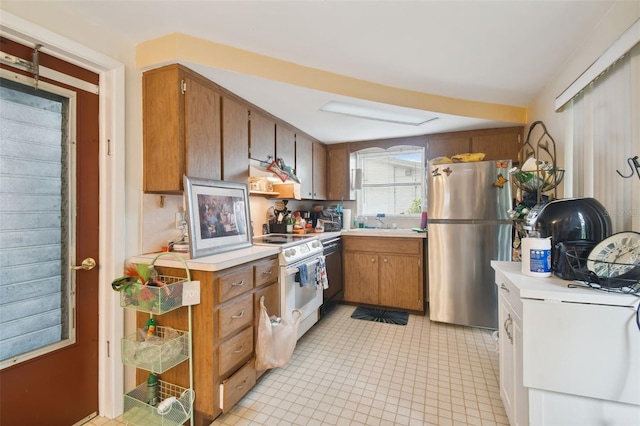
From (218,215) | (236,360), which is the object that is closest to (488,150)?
(218,215)

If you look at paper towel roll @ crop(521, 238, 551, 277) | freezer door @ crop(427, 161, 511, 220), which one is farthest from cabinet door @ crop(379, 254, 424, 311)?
paper towel roll @ crop(521, 238, 551, 277)

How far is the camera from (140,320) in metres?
1.75

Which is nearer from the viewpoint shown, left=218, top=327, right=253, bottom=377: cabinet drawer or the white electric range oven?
left=218, top=327, right=253, bottom=377: cabinet drawer

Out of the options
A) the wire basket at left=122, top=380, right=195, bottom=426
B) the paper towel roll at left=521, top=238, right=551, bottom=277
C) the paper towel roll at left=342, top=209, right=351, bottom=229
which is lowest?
the wire basket at left=122, top=380, right=195, bottom=426

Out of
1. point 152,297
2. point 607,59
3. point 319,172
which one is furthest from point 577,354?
point 319,172

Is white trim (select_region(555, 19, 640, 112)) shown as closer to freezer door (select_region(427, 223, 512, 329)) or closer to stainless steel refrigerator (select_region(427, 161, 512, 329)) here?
stainless steel refrigerator (select_region(427, 161, 512, 329))

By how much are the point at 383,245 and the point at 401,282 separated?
48 cm

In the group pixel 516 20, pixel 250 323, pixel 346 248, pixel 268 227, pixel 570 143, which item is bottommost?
pixel 250 323

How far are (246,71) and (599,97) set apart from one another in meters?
2.17

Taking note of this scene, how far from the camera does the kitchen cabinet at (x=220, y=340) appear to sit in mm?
1563

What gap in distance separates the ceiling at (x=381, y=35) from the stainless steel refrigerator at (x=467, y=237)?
85cm

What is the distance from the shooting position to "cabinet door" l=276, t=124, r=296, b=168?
2832 millimetres

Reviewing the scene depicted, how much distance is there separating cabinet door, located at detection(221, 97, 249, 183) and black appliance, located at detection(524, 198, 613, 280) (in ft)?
6.85

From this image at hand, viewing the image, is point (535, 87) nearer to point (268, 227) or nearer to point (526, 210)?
point (526, 210)
